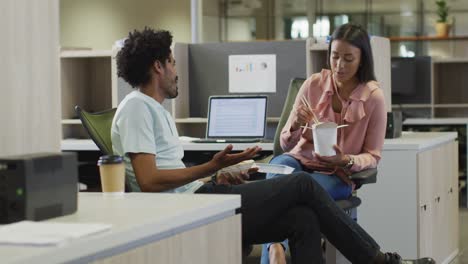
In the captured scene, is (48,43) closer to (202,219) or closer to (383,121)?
(202,219)

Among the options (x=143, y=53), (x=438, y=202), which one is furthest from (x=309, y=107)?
(x=438, y=202)

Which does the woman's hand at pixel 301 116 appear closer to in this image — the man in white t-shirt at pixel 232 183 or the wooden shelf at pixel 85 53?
the man in white t-shirt at pixel 232 183

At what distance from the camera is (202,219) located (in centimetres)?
197

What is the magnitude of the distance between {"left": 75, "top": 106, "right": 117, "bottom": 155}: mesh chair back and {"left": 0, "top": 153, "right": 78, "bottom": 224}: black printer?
4.53 ft

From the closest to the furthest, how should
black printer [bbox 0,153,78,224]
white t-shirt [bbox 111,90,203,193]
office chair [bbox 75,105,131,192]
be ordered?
black printer [bbox 0,153,78,224], white t-shirt [bbox 111,90,203,193], office chair [bbox 75,105,131,192]

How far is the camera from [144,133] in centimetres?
273

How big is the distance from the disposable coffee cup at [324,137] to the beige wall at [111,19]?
8.55 m

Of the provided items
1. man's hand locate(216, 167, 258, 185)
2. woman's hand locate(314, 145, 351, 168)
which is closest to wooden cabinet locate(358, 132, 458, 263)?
woman's hand locate(314, 145, 351, 168)

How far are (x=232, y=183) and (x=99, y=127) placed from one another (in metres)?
0.53

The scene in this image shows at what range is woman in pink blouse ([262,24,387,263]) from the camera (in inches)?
146

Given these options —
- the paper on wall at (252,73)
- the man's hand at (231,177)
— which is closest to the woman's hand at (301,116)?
the man's hand at (231,177)

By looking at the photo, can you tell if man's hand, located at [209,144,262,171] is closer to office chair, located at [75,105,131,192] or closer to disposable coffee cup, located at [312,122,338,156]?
office chair, located at [75,105,131,192]

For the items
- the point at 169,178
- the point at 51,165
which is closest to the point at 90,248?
the point at 51,165

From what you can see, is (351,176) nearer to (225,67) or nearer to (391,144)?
(391,144)
